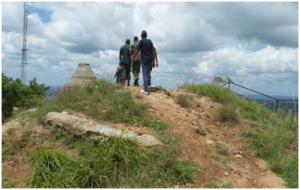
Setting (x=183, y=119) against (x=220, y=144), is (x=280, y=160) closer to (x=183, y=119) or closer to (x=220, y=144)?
(x=220, y=144)

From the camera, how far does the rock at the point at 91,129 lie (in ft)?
14.5

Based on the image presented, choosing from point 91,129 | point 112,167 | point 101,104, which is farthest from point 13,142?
point 112,167

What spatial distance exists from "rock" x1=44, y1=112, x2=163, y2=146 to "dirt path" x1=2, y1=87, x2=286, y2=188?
373 millimetres

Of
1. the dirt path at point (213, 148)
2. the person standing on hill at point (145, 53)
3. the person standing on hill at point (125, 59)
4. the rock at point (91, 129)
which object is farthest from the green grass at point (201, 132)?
the person standing on hill at point (125, 59)

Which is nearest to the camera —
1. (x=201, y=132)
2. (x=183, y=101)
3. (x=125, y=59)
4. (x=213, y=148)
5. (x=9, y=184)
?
(x=9, y=184)

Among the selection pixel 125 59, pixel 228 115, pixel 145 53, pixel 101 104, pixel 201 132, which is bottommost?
pixel 201 132

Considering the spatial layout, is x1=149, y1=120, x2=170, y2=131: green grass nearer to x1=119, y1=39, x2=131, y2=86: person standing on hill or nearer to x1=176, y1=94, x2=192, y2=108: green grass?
x1=176, y1=94, x2=192, y2=108: green grass

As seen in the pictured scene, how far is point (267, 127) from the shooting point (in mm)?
6328

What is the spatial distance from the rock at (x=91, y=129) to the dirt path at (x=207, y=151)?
0.37 meters

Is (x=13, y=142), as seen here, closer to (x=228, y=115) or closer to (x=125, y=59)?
(x=125, y=59)

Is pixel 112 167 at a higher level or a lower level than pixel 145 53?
lower

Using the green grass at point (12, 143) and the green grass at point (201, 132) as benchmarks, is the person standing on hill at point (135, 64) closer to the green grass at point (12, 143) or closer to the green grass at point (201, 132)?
the green grass at point (201, 132)

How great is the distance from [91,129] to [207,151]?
2484 mm

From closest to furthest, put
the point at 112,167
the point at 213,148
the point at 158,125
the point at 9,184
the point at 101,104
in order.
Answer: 1. the point at 9,184
2. the point at 112,167
3. the point at 213,148
4. the point at 158,125
5. the point at 101,104
